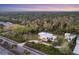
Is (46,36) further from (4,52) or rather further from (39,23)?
(4,52)

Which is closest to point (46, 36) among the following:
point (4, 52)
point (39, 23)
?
point (39, 23)

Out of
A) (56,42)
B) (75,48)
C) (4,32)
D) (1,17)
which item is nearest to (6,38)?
(4,32)

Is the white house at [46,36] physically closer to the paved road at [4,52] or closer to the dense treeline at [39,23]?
the dense treeline at [39,23]

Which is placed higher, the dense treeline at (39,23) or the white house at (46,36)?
the dense treeline at (39,23)

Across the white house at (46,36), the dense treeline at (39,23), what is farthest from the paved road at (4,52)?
the white house at (46,36)

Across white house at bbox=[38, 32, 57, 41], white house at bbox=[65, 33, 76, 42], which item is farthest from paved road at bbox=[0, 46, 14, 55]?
white house at bbox=[65, 33, 76, 42]

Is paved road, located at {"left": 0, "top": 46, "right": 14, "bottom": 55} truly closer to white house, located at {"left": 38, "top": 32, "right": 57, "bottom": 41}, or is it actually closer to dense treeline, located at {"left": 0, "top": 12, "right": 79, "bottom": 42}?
dense treeline, located at {"left": 0, "top": 12, "right": 79, "bottom": 42}

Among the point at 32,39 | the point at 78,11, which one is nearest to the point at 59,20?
the point at 78,11

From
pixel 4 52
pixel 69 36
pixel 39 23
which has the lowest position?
pixel 4 52
